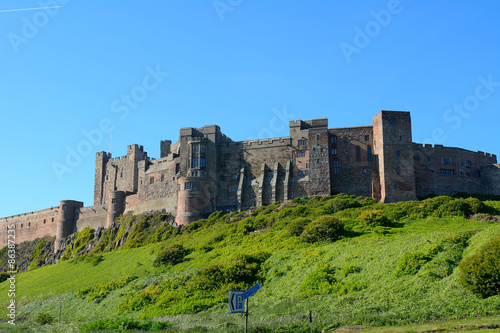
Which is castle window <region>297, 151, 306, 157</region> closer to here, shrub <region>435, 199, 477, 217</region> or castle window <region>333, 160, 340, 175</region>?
castle window <region>333, 160, 340, 175</region>

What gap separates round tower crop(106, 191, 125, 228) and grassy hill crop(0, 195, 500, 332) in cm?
1545

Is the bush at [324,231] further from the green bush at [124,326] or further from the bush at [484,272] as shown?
the bush at [484,272]

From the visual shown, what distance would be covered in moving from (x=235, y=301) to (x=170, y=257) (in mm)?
36353

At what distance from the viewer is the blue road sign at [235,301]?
74.9 feet

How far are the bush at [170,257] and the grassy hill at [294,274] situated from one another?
2.29 feet

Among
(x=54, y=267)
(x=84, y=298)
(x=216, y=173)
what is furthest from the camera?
(x=216, y=173)

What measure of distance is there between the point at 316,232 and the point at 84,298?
2166 cm

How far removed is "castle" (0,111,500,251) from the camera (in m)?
72.2

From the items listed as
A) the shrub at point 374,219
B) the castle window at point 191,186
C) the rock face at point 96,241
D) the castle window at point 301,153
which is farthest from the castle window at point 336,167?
the rock face at point 96,241

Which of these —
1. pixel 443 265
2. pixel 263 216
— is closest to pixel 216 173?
pixel 263 216

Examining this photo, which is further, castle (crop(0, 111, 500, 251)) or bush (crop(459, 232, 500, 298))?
castle (crop(0, 111, 500, 251))

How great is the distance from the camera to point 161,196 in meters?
85.2

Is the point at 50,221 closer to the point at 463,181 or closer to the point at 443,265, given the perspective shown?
the point at 463,181

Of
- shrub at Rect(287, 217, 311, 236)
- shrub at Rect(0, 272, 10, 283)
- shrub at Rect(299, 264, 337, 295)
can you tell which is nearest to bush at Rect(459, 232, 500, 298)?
shrub at Rect(299, 264, 337, 295)
